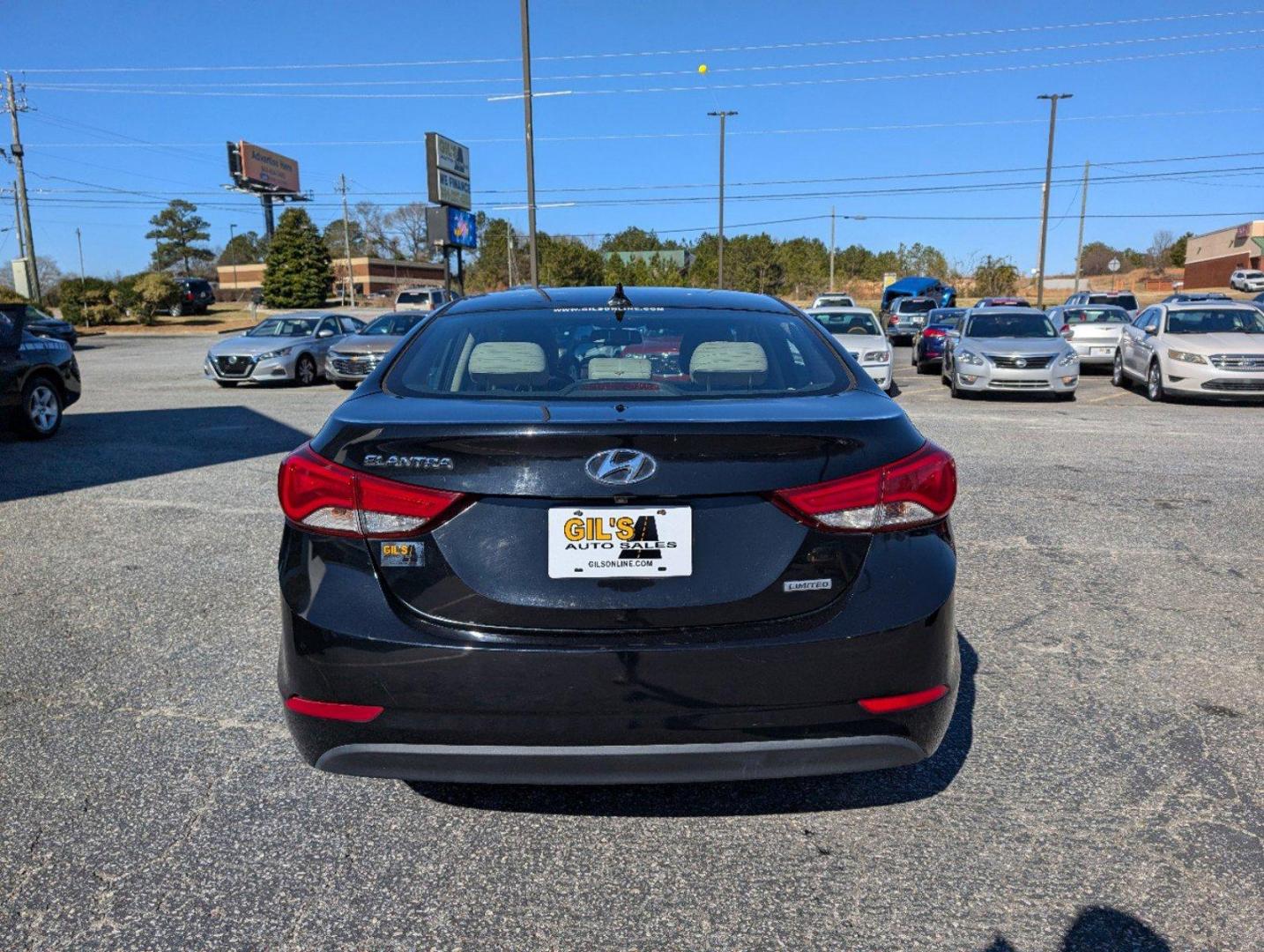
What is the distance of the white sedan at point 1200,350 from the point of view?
46.8 feet

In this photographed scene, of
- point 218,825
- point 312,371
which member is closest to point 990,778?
point 218,825

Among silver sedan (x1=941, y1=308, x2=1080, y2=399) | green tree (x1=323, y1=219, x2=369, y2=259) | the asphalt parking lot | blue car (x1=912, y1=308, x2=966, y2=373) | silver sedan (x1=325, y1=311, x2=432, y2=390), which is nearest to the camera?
the asphalt parking lot

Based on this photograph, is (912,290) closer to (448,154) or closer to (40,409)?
(448,154)

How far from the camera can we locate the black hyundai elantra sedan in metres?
2.36

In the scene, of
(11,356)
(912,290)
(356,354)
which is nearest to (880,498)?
(11,356)

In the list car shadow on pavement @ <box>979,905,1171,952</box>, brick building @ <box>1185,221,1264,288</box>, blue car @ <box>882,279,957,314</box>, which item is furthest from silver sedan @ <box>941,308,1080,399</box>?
brick building @ <box>1185,221,1264,288</box>

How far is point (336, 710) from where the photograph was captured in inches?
98.2

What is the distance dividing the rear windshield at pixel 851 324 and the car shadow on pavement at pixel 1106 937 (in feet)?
50.1

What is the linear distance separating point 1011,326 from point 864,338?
8.79ft

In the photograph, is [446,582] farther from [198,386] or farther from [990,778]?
[198,386]

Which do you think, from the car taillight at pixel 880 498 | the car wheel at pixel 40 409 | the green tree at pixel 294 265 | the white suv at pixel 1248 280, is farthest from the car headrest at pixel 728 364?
the green tree at pixel 294 265

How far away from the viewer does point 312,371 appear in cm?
2009

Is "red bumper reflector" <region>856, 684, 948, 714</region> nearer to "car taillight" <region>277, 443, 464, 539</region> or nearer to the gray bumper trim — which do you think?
the gray bumper trim

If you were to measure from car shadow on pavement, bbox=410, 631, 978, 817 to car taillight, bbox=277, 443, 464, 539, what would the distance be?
3.38 ft
